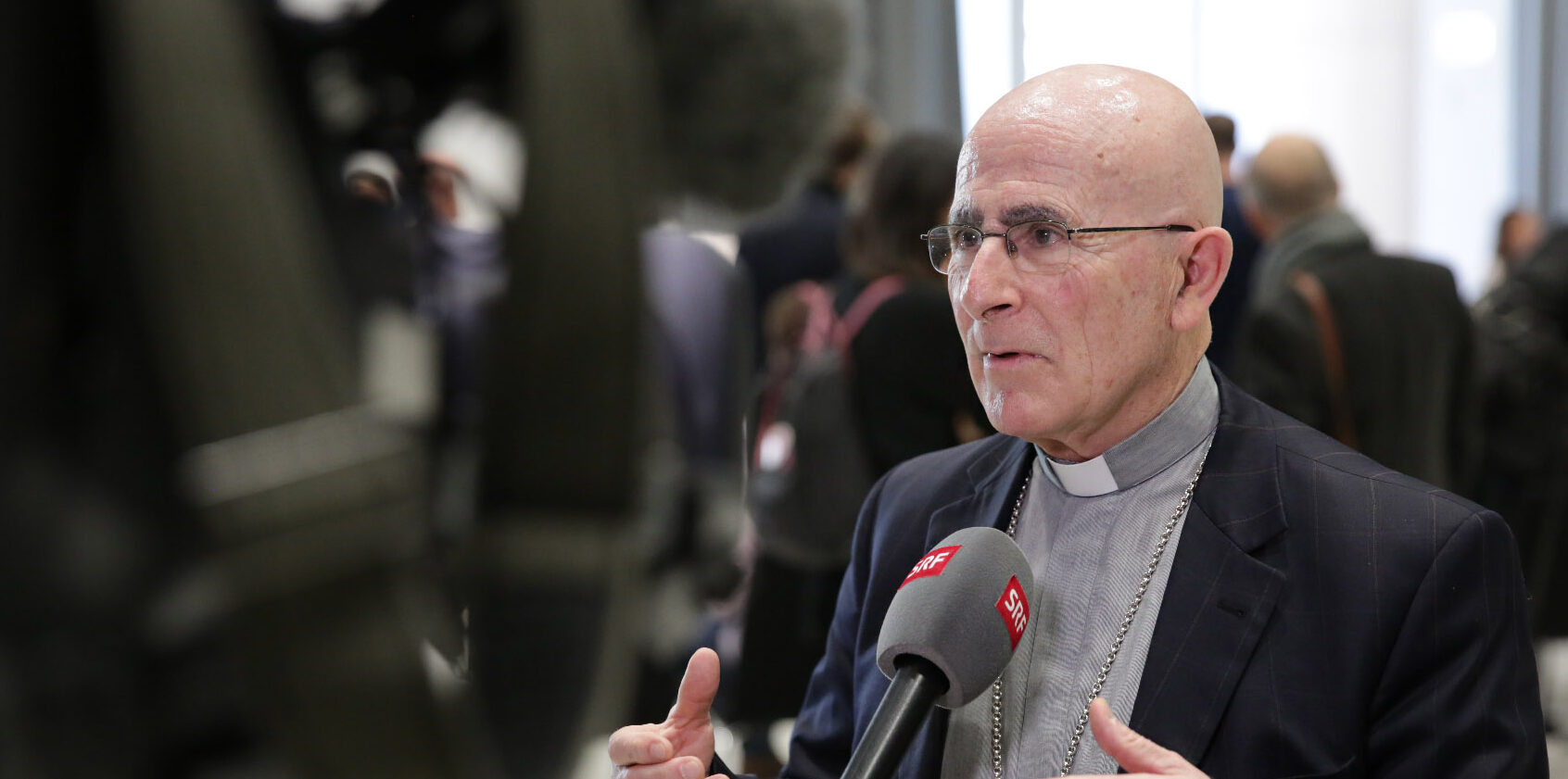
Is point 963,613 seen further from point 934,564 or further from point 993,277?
point 993,277

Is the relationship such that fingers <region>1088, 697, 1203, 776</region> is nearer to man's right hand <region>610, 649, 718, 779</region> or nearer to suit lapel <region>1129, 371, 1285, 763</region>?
suit lapel <region>1129, 371, 1285, 763</region>

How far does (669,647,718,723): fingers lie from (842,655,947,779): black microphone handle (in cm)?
15

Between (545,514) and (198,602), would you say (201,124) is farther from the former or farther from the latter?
(545,514)

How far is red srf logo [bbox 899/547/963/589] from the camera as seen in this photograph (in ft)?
3.31

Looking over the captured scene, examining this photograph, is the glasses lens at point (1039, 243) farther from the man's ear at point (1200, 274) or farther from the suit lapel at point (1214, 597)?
the suit lapel at point (1214, 597)

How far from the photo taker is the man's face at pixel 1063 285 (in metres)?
1.05

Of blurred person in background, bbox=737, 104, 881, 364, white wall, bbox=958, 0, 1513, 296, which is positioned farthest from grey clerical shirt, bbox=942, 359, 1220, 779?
white wall, bbox=958, 0, 1513, 296

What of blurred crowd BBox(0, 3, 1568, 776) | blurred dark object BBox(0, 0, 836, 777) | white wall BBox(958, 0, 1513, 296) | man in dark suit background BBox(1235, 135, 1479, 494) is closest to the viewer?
blurred dark object BBox(0, 0, 836, 777)

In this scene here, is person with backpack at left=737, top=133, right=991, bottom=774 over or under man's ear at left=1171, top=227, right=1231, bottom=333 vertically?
under

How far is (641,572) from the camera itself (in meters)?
2.96

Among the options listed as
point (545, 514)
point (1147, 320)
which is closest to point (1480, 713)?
point (1147, 320)

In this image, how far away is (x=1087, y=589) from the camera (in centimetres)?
113

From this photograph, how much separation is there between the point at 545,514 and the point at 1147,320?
1.92 m

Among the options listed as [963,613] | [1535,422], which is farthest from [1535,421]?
[963,613]
